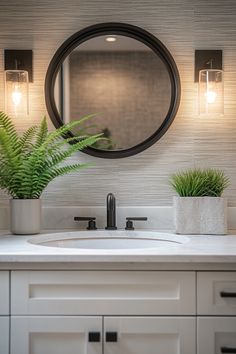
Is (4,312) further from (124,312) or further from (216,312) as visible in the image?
(216,312)

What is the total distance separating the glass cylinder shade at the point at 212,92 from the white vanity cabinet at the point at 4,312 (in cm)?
112

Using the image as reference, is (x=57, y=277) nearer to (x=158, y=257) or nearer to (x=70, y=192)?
(x=158, y=257)

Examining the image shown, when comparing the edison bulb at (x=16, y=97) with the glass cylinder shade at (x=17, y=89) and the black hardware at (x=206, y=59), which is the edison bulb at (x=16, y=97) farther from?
the black hardware at (x=206, y=59)

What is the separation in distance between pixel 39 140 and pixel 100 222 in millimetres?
447

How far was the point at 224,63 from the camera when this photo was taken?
2.10 meters

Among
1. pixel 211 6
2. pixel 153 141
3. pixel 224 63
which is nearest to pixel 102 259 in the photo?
pixel 153 141

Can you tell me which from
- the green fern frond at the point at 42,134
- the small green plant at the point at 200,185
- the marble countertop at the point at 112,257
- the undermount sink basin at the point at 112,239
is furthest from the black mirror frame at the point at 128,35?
the marble countertop at the point at 112,257

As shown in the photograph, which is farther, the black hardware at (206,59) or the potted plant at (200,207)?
the black hardware at (206,59)

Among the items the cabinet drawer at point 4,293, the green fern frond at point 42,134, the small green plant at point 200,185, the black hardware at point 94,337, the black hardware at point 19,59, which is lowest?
the black hardware at point 94,337

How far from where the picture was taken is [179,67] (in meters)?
2.09

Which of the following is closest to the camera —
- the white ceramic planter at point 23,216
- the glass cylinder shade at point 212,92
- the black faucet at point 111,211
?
the white ceramic planter at point 23,216

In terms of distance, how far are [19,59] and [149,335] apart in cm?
131

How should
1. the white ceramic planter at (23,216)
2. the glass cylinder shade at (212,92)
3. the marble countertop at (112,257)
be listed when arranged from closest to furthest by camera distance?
the marble countertop at (112,257) < the white ceramic planter at (23,216) < the glass cylinder shade at (212,92)

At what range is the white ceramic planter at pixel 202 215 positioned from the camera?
6.11 feet
